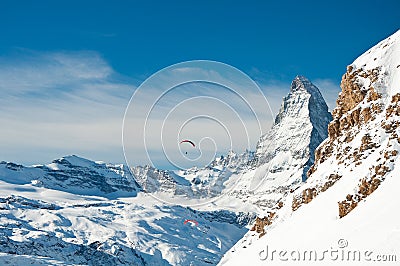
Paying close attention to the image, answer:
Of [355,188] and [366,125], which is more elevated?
[366,125]

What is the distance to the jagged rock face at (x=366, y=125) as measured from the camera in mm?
61625

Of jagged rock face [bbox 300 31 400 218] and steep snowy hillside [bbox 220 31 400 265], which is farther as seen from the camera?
jagged rock face [bbox 300 31 400 218]

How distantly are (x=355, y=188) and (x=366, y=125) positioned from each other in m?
18.1

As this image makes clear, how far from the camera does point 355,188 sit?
62.6 m

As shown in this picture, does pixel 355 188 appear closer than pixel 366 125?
Yes

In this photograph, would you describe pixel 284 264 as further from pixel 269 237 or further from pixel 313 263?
pixel 269 237

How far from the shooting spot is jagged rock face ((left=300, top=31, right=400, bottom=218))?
61625 millimetres

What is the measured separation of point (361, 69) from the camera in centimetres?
8662

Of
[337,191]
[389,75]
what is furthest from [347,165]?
[389,75]

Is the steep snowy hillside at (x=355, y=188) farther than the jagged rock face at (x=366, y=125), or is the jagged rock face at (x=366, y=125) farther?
the jagged rock face at (x=366, y=125)

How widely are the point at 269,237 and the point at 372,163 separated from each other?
77.0ft

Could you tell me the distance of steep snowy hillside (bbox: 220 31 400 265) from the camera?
4578cm

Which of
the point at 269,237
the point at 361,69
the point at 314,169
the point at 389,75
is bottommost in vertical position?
the point at 269,237

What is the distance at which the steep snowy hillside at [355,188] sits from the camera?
45781mm
